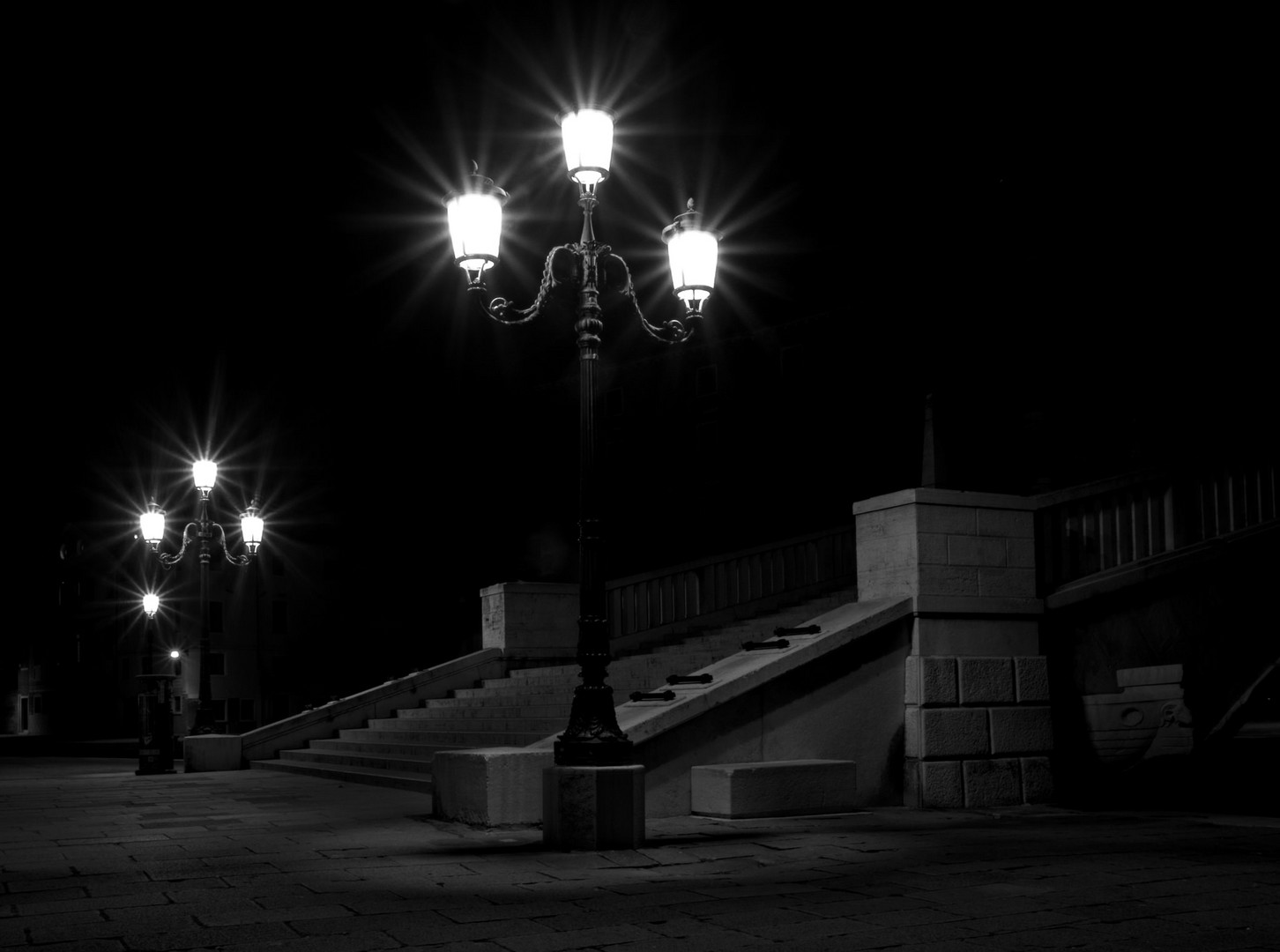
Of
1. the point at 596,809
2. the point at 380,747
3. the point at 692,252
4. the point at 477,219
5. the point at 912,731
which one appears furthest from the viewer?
the point at 380,747

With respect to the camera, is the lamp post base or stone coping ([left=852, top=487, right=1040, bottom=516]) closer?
the lamp post base

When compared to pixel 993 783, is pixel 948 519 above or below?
above

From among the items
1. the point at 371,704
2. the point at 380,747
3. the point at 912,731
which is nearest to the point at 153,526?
the point at 371,704


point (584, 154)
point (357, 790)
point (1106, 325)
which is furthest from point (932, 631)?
point (1106, 325)

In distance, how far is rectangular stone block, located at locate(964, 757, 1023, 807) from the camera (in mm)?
11977

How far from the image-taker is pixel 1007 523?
12703 mm

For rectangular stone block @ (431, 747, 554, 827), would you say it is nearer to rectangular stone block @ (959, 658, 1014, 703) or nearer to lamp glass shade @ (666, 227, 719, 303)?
lamp glass shade @ (666, 227, 719, 303)

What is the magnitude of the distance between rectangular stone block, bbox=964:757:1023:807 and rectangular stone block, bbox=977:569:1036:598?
1.64 metres

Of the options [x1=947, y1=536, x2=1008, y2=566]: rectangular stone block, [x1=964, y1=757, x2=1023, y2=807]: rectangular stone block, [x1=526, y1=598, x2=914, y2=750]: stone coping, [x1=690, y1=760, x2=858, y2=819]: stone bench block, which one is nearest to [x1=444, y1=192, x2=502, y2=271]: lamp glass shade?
[x1=526, y1=598, x2=914, y2=750]: stone coping

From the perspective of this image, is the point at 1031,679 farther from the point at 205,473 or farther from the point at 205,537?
the point at 205,537

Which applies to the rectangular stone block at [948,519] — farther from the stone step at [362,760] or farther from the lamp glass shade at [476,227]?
the stone step at [362,760]

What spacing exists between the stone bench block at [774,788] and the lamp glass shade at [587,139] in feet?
16.6

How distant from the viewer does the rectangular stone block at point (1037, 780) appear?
40.2 feet

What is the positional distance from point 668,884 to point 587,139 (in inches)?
206
